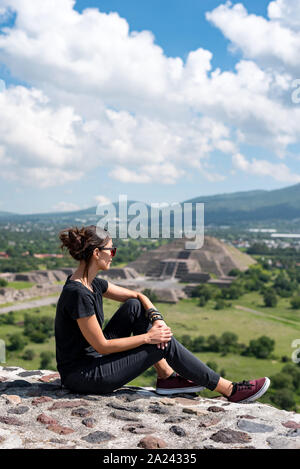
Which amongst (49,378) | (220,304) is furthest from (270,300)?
(49,378)

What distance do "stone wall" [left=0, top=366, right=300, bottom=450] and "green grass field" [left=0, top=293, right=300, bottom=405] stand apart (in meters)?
9.90

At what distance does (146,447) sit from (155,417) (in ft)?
1.75

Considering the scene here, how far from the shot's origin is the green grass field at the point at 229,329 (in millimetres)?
16750

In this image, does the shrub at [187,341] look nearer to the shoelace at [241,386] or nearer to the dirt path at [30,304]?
the dirt path at [30,304]

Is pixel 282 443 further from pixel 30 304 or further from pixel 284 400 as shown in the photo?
pixel 30 304

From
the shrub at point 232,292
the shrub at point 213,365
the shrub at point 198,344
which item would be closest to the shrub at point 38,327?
the shrub at point 198,344

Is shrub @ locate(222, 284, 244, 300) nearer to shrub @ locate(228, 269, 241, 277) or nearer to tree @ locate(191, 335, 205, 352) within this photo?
shrub @ locate(228, 269, 241, 277)

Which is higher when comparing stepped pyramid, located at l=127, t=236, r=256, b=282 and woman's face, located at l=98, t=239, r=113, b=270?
woman's face, located at l=98, t=239, r=113, b=270

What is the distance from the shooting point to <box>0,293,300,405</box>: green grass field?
659 inches

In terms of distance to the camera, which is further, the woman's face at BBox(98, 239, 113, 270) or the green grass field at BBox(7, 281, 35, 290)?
the green grass field at BBox(7, 281, 35, 290)

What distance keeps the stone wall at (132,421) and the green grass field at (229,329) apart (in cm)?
990

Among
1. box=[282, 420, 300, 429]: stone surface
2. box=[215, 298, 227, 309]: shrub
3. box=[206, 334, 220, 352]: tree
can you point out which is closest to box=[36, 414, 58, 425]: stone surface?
box=[282, 420, 300, 429]: stone surface

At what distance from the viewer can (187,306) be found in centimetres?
2978

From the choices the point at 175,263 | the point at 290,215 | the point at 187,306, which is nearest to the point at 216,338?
the point at 187,306
